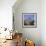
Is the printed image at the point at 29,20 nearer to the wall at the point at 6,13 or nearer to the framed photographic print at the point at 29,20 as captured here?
the framed photographic print at the point at 29,20

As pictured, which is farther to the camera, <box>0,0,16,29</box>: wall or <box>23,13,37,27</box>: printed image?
<box>23,13,37,27</box>: printed image

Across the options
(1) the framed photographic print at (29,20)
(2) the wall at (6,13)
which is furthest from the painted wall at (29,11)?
(2) the wall at (6,13)

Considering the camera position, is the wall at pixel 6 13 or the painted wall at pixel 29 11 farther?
the painted wall at pixel 29 11

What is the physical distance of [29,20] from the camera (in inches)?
245

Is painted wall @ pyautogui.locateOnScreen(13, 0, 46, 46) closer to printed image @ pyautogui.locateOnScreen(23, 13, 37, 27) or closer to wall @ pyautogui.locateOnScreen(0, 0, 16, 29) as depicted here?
printed image @ pyautogui.locateOnScreen(23, 13, 37, 27)

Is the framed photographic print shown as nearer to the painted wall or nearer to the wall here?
the painted wall

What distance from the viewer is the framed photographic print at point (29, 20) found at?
20.3ft

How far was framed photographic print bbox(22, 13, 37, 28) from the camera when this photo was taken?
6180 mm

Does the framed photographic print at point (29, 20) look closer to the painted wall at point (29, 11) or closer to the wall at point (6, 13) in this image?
the painted wall at point (29, 11)

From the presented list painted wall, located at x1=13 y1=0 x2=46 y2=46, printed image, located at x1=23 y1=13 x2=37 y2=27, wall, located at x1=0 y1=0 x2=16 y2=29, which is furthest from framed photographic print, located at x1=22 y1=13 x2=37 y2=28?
wall, located at x1=0 y1=0 x2=16 y2=29

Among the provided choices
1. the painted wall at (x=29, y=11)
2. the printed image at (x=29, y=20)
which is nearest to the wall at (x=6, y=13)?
the painted wall at (x=29, y=11)

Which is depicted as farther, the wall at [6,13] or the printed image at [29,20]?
the printed image at [29,20]

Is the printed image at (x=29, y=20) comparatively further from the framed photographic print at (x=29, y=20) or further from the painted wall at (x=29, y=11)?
the painted wall at (x=29, y=11)

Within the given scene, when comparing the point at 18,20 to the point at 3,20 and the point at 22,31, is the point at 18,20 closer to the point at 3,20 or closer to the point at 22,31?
the point at 22,31
